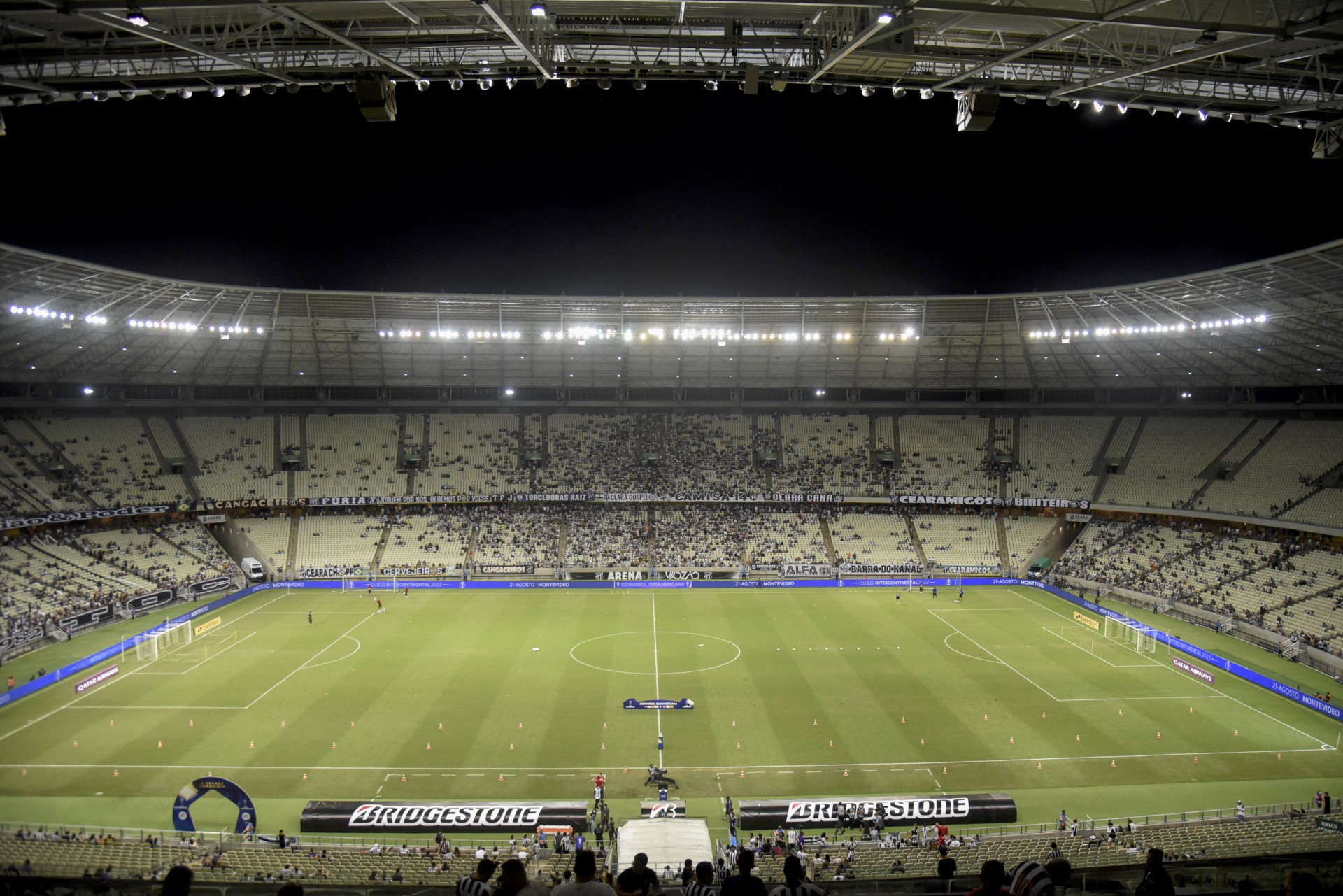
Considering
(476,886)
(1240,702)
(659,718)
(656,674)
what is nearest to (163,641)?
(656,674)

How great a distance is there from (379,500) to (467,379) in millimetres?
13104

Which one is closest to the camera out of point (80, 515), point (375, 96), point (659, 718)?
point (375, 96)

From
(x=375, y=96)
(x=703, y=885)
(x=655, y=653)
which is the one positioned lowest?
(x=703, y=885)

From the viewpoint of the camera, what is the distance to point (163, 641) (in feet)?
125

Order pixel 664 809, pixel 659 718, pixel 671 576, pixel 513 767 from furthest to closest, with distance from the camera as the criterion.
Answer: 1. pixel 671 576
2. pixel 659 718
3. pixel 513 767
4. pixel 664 809

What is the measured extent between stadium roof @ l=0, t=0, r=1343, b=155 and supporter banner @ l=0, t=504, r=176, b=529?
1712 inches

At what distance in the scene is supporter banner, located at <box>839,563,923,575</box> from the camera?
54594 millimetres

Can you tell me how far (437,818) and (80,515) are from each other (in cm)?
4219

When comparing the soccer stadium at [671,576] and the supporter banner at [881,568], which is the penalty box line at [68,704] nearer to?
the soccer stadium at [671,576]

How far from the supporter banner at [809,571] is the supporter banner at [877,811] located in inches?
1307

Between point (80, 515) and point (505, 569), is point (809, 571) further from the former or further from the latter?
point (80, 515)

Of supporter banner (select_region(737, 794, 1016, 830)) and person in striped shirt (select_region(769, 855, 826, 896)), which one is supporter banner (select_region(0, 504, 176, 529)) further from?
person in striped shirt (select_region(769, 855, 826, 896))

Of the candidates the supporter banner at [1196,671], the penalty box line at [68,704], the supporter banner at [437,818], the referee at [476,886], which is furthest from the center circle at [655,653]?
the referee at [476,886]

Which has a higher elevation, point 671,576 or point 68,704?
point 671,576
